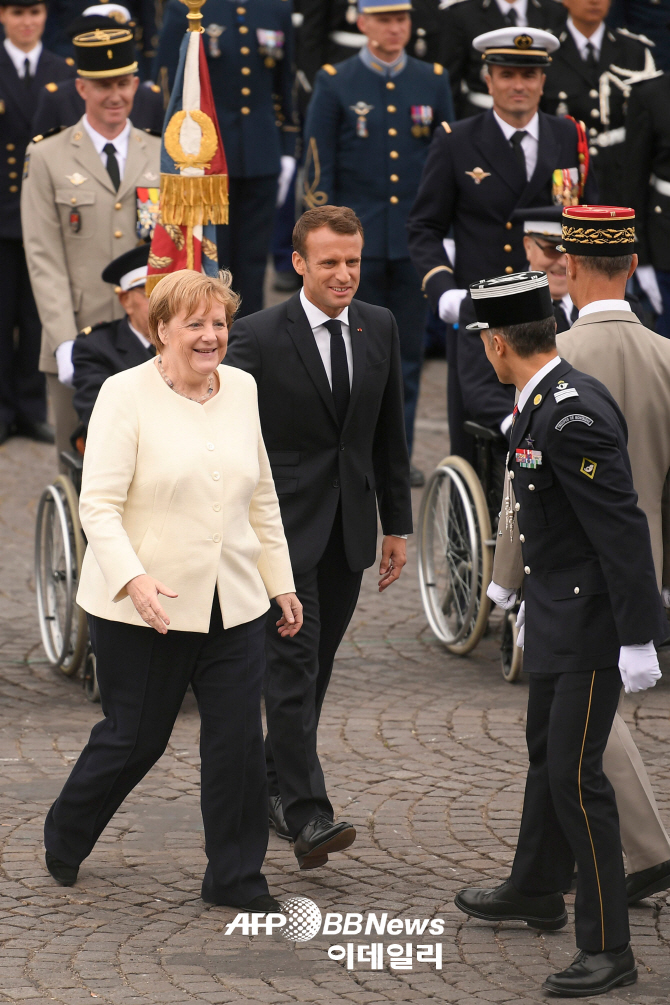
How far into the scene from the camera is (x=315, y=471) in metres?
5.37

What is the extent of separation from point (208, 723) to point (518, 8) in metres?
6.52

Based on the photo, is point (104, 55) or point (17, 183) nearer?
point (104, 55)

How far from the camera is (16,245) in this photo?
1045 centimetres

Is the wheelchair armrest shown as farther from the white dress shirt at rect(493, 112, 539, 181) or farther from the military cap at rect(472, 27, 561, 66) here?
the military cap at rect(472, 27, 561, 66)

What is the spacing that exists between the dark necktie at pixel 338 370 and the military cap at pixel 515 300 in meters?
0.99

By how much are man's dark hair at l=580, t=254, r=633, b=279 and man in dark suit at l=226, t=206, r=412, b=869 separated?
695 mm

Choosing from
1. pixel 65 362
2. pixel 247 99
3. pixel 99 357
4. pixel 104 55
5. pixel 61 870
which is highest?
pixel 104 55

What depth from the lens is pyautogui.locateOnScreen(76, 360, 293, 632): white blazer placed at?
4.55 meters

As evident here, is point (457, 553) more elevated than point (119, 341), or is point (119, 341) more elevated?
point (119, 341)

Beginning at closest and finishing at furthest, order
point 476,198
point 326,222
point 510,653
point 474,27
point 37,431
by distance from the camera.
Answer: point 326,222
point 510,653
point 476,198
point 474,27
point 37,431

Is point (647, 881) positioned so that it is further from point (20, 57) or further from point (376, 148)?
point (20, 57)

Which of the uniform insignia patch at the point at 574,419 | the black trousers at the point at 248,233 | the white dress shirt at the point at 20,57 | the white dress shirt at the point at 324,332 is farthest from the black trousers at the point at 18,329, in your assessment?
the uniform insignia patch at the point at 574,419

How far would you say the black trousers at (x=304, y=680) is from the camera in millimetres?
5195

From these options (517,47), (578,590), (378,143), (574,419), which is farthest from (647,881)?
(378,143)
